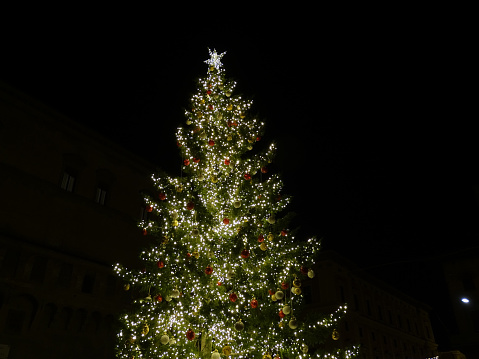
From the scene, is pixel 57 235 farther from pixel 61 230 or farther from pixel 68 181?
pixel 68 181

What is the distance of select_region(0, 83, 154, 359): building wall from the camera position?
14930 mm

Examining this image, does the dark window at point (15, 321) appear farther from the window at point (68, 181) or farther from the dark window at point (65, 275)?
the window at point (68, 181)

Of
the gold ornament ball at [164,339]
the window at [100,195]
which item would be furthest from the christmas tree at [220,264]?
the window at [100,195]

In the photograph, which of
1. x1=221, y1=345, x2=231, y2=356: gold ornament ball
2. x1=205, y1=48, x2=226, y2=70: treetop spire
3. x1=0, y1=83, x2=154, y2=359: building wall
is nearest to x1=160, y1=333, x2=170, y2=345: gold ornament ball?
x1=221, y1=345, x2=231, y2=356: gold ornament ball

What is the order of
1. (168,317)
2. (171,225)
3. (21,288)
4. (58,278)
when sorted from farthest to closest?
(58,278), (21,288), (171,225), (168,317)

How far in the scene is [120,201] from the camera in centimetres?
2039

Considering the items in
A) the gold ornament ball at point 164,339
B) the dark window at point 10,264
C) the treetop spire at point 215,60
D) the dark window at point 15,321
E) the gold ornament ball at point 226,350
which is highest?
the treetop spire at point 215,60

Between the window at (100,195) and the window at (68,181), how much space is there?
4.23 feet

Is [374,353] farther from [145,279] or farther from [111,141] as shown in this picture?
[145,279]

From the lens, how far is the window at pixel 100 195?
64.2 feet

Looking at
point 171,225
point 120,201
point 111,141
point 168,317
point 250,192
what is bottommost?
point 168,317

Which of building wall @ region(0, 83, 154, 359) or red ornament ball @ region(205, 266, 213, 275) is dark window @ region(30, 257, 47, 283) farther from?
red ornament ball @ region(205, 266, 213, 275)

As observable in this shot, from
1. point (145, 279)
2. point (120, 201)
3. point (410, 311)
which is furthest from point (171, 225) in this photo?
point (410, 311)

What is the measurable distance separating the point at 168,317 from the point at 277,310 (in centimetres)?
252
